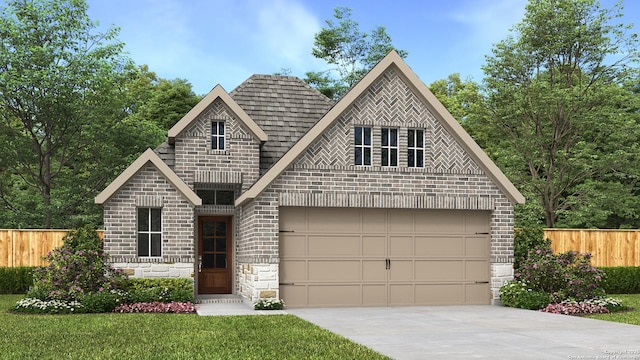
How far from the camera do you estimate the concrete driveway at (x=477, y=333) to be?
1055cm

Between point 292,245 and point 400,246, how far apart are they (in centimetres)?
291

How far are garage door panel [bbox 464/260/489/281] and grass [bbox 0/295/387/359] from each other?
6091 mm

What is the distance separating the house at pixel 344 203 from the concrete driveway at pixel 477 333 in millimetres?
1287

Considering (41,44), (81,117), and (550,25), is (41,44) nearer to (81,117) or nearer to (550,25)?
(81,117)

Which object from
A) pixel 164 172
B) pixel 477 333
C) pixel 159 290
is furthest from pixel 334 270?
pixel 477 333

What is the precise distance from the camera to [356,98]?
61.2ft

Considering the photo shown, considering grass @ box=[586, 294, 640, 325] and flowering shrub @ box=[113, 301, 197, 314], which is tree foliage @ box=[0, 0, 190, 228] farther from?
grass @ box=[586, 294, 640, 325]

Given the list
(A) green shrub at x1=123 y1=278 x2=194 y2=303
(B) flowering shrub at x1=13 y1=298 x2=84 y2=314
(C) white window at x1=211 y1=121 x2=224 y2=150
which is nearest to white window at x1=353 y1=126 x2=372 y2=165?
(C) white window at x1=211 y1=121 x2=224 y2=150

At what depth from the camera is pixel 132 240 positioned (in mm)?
18891

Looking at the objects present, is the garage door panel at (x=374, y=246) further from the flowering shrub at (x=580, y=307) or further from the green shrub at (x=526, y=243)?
the flowering shrub at (x=580, y=307)

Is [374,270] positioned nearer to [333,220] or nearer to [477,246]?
[333,220]

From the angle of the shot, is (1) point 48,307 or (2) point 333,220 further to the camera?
(2) point 333,220

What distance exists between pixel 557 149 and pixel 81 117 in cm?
2165

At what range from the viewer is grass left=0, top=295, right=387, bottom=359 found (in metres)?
10.4
